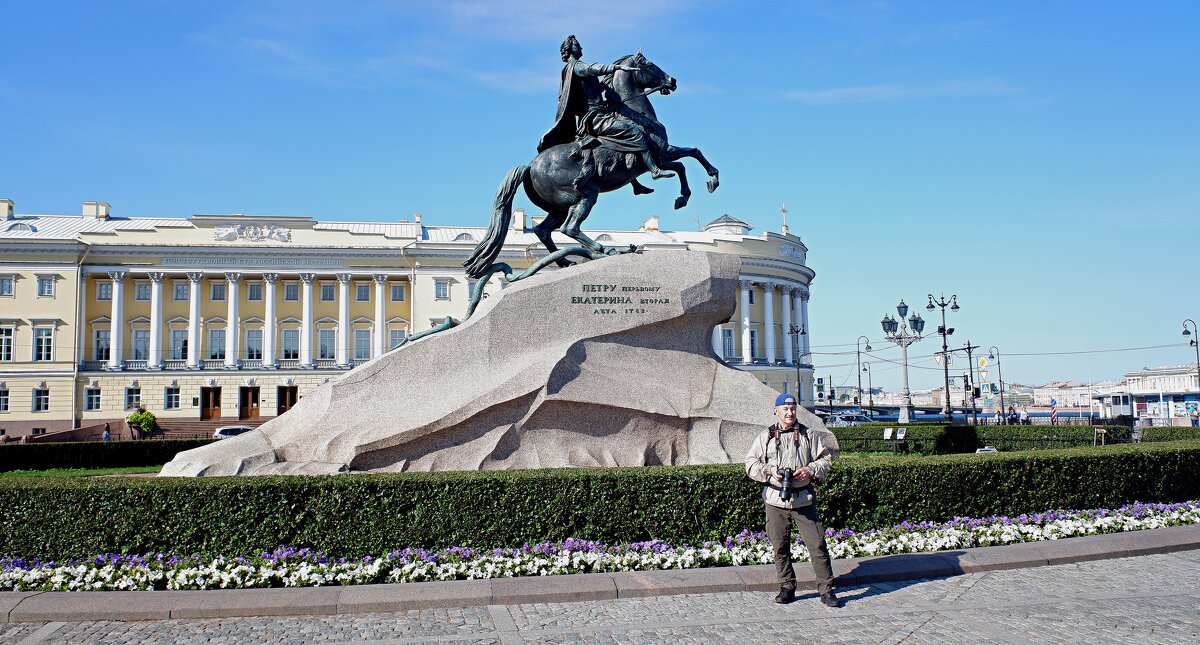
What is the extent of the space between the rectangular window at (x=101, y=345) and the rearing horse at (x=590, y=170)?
5697cm

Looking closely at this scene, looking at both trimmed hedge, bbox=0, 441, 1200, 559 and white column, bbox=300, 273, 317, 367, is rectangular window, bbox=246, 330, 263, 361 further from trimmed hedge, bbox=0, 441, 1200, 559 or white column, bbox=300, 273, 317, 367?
trimmed hedge, bbox=0, 441, 1200, 559

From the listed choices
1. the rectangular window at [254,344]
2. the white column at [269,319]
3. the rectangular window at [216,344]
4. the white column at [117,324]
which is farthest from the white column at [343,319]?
the white column at [117,324]

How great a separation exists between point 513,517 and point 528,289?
13.0 feet

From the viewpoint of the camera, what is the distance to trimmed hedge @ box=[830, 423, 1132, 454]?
2286 cm

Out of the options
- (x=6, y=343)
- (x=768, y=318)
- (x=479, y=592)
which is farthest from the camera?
(x=768, y=318)

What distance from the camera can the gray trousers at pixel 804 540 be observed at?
704 centimetres

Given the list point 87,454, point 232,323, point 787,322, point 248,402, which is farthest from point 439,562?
point 787,322

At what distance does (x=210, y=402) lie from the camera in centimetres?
6072

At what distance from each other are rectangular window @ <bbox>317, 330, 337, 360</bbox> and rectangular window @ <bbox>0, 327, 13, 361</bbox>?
63.1 feet

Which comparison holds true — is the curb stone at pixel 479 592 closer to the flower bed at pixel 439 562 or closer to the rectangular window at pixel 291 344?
the flower bed at pixel 439 562

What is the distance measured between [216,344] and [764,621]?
62.7m

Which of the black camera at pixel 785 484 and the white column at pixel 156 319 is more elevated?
the white column at pixel 156 319

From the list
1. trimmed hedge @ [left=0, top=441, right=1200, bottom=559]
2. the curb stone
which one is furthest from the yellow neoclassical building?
the curb stone

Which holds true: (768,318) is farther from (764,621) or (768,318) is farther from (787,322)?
(764,621)
